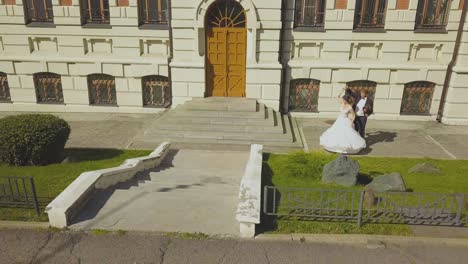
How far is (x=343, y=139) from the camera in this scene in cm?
1021

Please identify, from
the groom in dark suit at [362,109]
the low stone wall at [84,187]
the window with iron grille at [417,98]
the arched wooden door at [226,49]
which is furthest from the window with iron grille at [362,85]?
the low stone wall at [84,187]

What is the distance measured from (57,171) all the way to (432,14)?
1409 cm

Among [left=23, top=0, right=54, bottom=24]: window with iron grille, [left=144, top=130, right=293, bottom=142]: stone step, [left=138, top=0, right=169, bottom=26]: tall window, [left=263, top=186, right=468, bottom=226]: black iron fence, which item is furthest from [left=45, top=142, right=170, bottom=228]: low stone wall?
[left=23, top=0, right=54, bottom=24]: window with iron grille

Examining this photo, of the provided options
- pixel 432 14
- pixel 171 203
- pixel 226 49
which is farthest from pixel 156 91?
pixel 432 14

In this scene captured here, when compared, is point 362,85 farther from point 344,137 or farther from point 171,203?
point 171,203

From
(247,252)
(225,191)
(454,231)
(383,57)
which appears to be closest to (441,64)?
(383,57)

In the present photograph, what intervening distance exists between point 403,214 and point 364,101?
570 cm

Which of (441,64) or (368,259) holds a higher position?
(441,64)

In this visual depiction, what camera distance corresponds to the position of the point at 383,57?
14.4 m

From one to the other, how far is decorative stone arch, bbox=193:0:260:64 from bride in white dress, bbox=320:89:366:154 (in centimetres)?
458

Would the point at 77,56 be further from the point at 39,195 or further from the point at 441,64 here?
the point at 441,64

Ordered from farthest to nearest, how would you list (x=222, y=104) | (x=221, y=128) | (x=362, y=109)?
1. (x=222, y=104)
2. (x=221, y=128)
3. (x=362, y=109)

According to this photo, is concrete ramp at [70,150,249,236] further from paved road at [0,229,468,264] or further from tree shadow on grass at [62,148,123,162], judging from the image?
tree shadow on grass at [62,148,123,162]

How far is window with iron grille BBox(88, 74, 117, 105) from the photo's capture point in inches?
614
